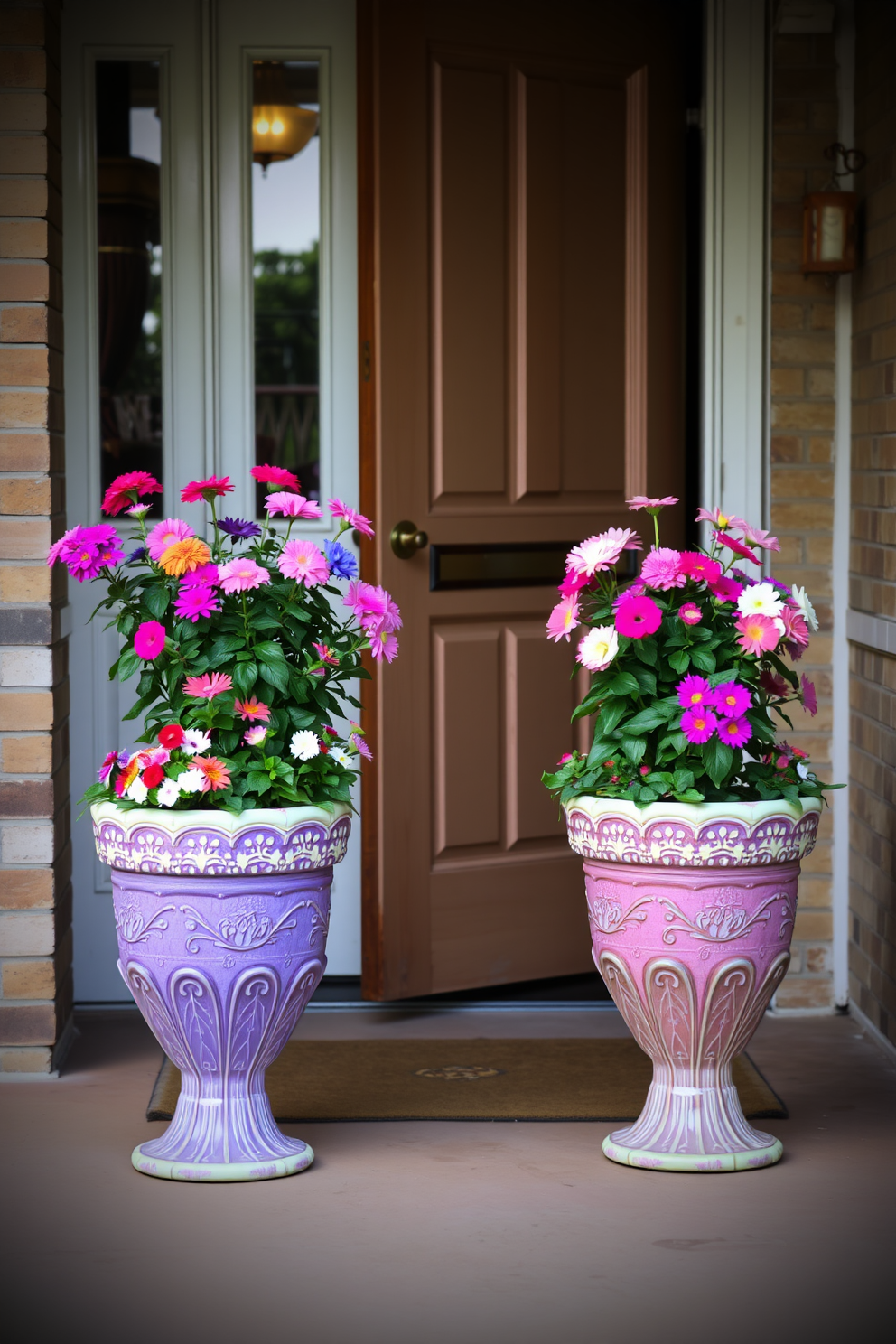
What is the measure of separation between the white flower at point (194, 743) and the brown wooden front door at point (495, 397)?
3.56ft

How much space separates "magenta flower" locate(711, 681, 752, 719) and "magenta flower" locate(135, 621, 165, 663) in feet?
2.87

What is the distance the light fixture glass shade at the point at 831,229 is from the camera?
354 cm

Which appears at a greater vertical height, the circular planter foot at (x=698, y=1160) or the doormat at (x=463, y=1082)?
the circular planter foot at (x=698, y=1160)

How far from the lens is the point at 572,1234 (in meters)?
2.43

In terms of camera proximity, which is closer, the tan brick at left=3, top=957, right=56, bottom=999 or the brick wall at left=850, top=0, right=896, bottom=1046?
the tan brick at left=3, top=957, right=56, bottom=999

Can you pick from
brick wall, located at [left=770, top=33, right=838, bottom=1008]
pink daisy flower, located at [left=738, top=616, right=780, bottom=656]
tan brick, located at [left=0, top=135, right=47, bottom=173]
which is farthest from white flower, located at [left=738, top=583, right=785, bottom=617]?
tan brick, located at [left=0, top=135, right=47, bottom=173]

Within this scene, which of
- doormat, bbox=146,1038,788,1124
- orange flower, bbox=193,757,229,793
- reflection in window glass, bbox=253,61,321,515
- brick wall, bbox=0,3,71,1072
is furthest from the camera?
reflection in window glass, bbox=253,61,321,515

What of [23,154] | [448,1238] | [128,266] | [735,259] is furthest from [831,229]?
[448,1238]

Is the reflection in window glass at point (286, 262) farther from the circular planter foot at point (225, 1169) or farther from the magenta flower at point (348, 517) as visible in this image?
the circular planter foot at point (225, 1169)

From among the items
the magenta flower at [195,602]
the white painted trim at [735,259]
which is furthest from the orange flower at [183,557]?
the white painted trim at [735,259]

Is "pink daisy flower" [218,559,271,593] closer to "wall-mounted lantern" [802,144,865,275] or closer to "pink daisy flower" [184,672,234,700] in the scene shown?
"pink daisy flower" [184,672,234,700]

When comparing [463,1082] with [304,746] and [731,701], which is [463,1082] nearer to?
[304,746]

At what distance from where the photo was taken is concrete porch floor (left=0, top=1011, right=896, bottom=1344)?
7.00 feet

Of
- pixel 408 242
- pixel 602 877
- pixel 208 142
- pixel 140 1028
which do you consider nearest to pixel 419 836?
pixel 140 1028
